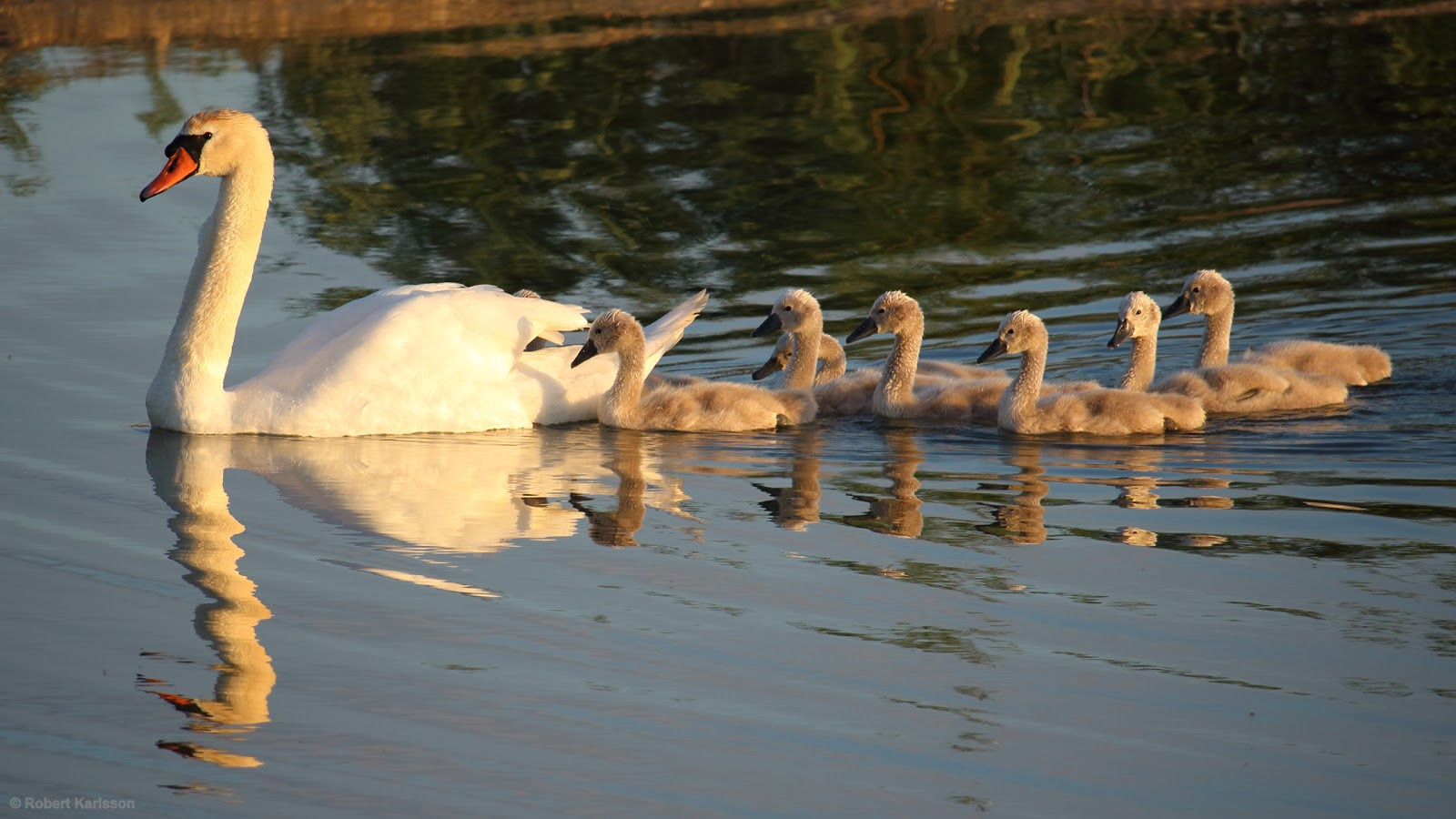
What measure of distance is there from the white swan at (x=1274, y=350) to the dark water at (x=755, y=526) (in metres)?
0.17

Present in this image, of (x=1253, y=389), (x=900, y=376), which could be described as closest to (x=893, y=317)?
(x=900, y=376)

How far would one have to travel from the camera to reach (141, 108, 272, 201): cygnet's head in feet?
32.3

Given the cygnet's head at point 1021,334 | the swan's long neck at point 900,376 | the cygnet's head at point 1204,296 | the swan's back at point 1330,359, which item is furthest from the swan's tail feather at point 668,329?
the swan's back at point 1330,359

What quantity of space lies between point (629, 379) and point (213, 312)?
7.18 ft

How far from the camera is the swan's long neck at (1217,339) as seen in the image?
1064 cm

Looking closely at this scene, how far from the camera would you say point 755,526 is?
24.8ft

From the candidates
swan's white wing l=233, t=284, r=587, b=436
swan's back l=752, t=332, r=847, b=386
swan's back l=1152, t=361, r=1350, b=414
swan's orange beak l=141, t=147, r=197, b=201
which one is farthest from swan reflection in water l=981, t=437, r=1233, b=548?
swan's orange beak l=141, t=147, r=197, b=201

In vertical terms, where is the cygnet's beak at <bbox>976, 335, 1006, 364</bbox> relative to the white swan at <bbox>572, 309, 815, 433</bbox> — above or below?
above

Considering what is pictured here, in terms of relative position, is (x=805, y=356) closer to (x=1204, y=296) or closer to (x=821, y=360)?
(x=821, y=360)

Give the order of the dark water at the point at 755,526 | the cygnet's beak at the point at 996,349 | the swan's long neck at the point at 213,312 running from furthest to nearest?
the cygnet's beak at the point at 996,349
the swan's long neck at the point at 213,312
the dark water at the point at 755,526

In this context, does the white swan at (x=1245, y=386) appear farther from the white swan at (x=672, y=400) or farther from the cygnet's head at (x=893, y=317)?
the white swan at (x=672, y=400)

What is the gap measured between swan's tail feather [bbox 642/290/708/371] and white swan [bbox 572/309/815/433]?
21 centimetres

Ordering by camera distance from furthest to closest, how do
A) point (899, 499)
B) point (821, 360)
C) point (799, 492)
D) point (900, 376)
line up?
point (821, 360), point (900, 376), point (799, 492), point (899, 499)

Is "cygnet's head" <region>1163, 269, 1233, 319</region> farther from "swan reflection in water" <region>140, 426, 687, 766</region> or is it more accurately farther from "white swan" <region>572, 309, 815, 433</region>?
"swan reflection in water" <region>140, 426, 687, 766</region>
